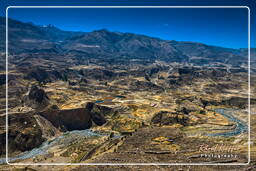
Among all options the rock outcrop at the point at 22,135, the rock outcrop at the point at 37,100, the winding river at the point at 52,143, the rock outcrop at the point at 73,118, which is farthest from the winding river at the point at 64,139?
the rock outcrop at the point at 37,100

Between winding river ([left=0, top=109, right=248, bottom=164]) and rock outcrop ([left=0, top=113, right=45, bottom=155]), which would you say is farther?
rock outcrop ([left=0, top=113, right=45, bottom=155])

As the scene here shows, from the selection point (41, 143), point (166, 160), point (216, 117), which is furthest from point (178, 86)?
point (166, 160)

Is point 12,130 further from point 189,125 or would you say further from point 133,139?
point 189,125

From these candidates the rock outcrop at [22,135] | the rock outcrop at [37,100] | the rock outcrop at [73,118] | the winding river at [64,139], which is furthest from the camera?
the rock outcrop at [37,100]

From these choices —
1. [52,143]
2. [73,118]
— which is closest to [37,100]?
[73,118]

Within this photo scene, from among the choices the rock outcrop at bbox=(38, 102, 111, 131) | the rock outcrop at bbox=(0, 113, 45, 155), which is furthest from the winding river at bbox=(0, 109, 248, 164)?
the rock outcrop at bbox=(38, 102, 111, 131)

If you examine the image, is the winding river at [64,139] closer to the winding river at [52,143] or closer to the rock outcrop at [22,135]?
the winding river at [52,143]

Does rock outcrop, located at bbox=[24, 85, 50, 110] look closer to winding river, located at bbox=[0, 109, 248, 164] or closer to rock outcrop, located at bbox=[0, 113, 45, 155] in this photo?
winding river, located at bbox=[0, 109, 248, 164]

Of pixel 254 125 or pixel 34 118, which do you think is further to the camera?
pixel 254 125

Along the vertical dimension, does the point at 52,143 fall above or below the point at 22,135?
below

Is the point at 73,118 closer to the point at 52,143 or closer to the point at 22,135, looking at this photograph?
the point at 52,143

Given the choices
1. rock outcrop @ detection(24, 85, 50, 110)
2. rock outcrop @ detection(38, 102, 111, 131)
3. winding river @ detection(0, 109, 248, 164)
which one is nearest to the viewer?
winding river @ detection(0, 109, 248, 164)
